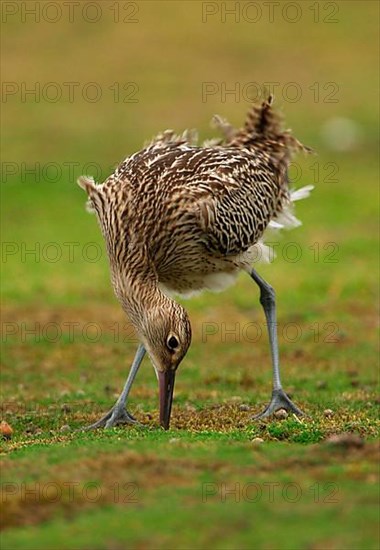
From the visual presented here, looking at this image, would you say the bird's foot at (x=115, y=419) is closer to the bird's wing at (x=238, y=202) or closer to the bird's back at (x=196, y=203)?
the bird's back at (x=196, y=203)

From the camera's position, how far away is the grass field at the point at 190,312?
21.5ft

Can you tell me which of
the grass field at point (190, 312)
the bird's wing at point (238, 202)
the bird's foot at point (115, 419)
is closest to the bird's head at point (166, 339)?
the grass field at point (190, 312)

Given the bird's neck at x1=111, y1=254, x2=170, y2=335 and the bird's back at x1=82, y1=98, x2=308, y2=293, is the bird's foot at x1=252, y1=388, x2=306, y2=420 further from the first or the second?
the bird's neck at x1=111, y1=254, x2=170, y2=335

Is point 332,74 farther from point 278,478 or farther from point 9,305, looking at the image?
point 278,478

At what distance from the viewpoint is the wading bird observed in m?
9.32

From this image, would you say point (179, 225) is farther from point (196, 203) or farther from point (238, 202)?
point (238, 202)

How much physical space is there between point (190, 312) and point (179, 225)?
7.32 m

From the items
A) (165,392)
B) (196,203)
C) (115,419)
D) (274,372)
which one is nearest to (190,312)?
(274,372)

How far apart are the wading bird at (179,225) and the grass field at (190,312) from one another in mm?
782

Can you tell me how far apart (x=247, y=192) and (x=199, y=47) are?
87.4 feet

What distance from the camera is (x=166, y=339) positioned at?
359 inches

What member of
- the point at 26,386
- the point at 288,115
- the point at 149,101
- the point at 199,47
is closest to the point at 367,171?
the point at 288,115

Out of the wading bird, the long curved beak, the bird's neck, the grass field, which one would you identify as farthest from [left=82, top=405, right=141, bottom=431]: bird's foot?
the bird's neck

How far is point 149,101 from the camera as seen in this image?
33094 millimetres
